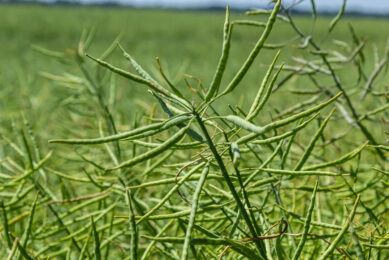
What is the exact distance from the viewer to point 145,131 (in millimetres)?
185

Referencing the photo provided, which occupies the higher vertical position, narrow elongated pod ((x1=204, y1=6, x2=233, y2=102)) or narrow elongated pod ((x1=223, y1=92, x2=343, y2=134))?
narrow elongated pod ((x1=204, y1=6, x2=233, y2=102))

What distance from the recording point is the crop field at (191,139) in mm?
209

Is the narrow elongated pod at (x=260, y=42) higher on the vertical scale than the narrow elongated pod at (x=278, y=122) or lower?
higher

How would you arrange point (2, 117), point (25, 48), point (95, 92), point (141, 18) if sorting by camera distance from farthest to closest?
1. point (141, 18)
2. point (25, 48)
3. point (2, 117)
4. point (95, 92)

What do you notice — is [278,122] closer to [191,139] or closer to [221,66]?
[221,66]

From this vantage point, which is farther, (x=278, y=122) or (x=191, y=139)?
(x=191, y=139)

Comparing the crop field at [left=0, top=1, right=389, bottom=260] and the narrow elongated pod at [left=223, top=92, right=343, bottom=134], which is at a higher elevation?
the crop field at [left=0, top=1, right=389, bottom=260]

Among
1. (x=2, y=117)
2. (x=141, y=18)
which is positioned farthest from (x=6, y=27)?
(x=2, y=117)

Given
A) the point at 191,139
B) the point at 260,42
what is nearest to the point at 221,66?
the point at 260,42

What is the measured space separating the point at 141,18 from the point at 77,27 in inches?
110

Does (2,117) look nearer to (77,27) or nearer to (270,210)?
(270,210)

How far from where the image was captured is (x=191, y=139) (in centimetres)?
38

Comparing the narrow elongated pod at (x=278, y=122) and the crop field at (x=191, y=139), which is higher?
the crop field at (x=191, y=139)

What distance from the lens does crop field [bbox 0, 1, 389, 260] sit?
0.68ft
